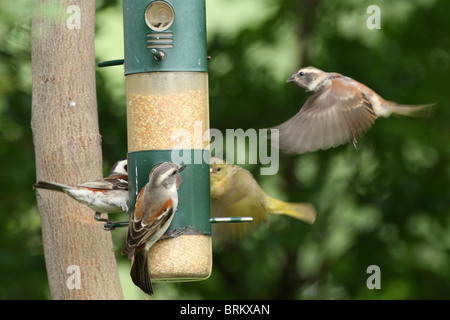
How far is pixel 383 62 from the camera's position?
406 inches

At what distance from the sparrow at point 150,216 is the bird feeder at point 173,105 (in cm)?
25

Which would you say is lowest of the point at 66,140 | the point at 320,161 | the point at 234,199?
the point at 234,199

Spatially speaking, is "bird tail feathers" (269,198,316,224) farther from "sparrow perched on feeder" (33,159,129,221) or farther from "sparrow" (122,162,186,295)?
"sparrow" (122,162,186,295)

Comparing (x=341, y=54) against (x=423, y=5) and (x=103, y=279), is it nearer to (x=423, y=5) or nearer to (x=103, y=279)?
(x=423, y=5)

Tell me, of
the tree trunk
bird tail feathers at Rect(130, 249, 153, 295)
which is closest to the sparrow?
bird tail feathers at Rect(130, 249, 153, 295)

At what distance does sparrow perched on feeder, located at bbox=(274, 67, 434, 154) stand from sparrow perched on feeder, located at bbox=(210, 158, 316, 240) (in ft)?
2.68

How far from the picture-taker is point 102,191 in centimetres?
627

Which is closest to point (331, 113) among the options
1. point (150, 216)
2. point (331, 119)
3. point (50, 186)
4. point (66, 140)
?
point (331, 119)

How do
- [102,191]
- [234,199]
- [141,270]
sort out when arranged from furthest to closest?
[234,199] < [102,191] < [141,270]

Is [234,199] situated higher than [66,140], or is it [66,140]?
[66,140]

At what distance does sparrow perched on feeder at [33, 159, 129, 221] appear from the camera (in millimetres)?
5996

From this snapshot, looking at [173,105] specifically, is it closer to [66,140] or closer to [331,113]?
[66,140]

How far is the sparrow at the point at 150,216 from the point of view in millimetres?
5879

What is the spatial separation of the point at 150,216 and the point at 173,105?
36.6 inches
